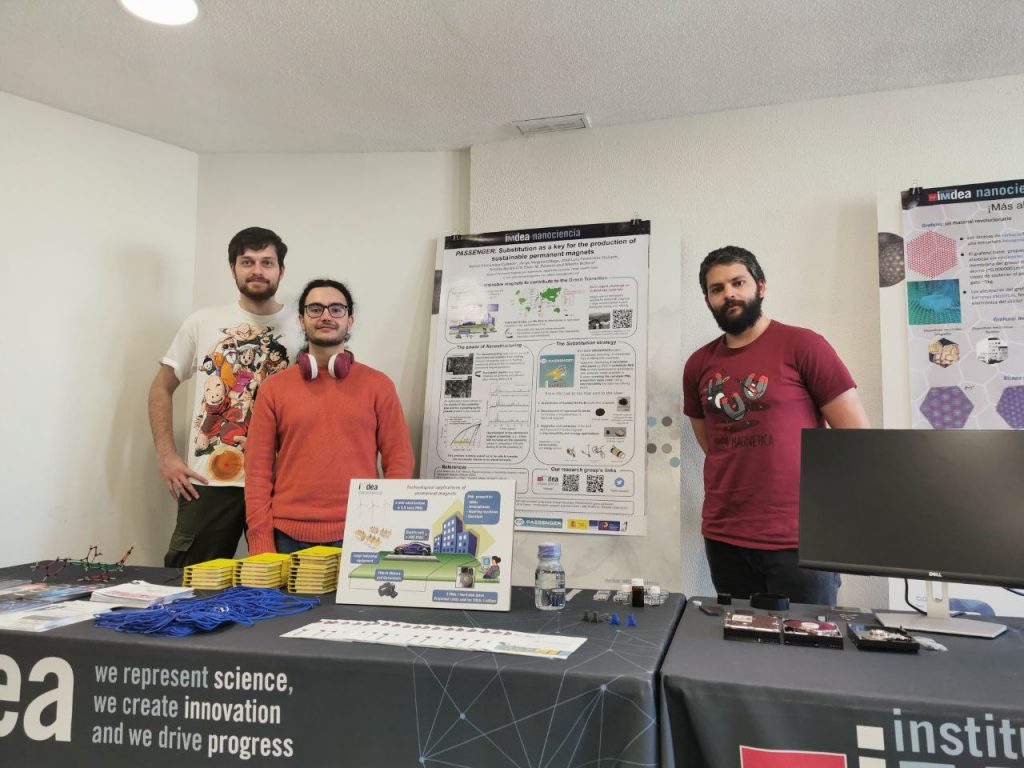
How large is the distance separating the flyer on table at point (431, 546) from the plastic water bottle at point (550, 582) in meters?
0.08

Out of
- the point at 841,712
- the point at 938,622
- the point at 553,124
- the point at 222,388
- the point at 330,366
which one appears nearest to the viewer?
the point at 841,712

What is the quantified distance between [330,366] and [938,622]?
201cm

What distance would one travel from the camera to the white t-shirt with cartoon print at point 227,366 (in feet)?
10.2

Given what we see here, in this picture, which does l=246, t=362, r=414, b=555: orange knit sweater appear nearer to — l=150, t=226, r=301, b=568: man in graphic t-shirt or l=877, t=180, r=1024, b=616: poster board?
l=150, t=226, r=301, b=568: man in graphic t-shirt


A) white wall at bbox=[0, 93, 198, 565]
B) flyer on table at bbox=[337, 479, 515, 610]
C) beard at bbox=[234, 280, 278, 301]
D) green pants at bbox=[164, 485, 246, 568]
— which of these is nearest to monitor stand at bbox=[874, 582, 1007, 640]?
flyer on table at bbox=[337, 479, 515, 610]

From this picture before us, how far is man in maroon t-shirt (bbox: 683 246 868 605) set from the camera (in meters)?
2.32

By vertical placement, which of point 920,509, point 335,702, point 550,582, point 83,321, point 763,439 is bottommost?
point 335,702

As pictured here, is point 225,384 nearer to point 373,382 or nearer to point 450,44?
point 373,382

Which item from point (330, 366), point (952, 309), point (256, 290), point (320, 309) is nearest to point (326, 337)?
point (320, 309)

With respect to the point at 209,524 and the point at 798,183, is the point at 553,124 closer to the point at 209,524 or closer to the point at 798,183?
the point at 798,183

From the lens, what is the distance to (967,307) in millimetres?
2670

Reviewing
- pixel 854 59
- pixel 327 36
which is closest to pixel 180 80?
pixel 327 36

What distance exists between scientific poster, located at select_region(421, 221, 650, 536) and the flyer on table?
4.29 ft

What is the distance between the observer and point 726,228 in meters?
3.09
